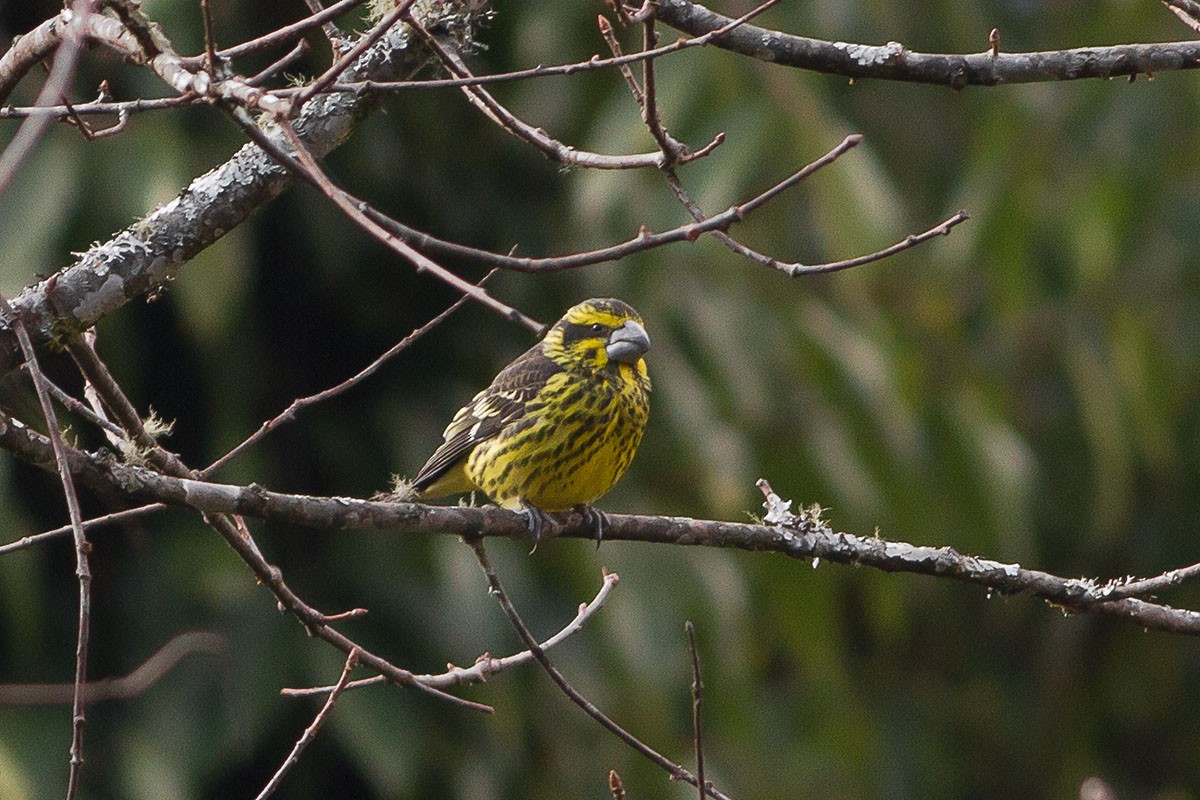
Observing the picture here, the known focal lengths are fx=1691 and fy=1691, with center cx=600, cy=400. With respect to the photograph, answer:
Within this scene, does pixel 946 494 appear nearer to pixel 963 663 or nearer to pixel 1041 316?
pixel 1041 316

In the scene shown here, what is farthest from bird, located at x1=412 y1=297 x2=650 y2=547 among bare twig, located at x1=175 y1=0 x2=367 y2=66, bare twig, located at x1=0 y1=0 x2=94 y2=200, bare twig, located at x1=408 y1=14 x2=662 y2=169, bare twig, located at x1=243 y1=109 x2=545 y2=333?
bare twig, located at x1=0 y1=0 x2=94 y2=200

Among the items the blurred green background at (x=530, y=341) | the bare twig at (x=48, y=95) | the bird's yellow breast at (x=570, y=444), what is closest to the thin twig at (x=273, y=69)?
the bare twig at (x=48, y=95)

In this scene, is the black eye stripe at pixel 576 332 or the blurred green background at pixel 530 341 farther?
the blurred green background at pixel 530 341

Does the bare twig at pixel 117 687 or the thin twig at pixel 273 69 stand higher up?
the thin twig at pixel 273 69

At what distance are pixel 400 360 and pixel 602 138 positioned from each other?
1.42m

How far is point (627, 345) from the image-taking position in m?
5.46

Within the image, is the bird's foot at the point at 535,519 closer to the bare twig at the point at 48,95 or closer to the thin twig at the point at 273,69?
the thin twig at the point at 273,69

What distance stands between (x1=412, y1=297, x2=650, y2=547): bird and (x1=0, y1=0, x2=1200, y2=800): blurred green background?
1437 millimetres

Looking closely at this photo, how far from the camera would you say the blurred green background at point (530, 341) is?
6938mm

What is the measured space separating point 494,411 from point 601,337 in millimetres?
436

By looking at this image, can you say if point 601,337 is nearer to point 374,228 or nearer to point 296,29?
point 296,29

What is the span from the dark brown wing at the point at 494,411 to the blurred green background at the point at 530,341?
1297mm

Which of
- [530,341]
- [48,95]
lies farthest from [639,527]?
[530,341]

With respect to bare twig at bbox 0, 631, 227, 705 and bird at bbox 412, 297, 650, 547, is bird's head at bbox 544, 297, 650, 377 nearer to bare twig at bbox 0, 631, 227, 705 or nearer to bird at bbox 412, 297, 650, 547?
bird at bbox 412, 297, 650, 547
